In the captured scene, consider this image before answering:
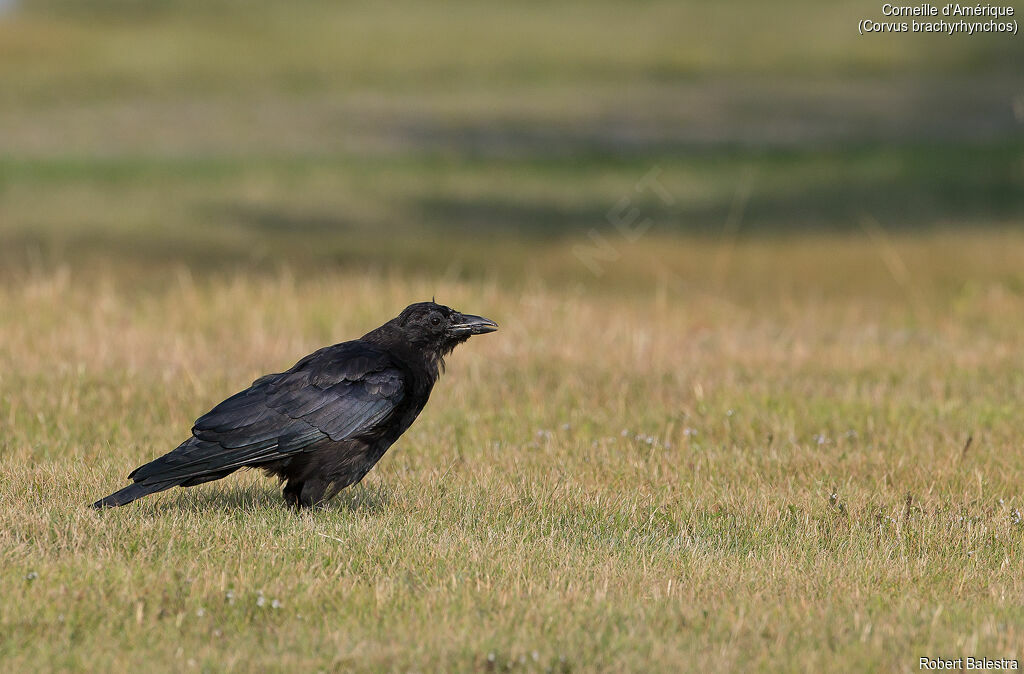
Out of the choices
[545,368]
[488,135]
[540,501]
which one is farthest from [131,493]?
[488,135]

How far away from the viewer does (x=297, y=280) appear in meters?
14.5

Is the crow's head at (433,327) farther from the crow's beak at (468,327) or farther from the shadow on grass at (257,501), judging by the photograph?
the shadow on grass at (257,501)

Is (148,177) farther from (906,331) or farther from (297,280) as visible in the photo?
(906,331)

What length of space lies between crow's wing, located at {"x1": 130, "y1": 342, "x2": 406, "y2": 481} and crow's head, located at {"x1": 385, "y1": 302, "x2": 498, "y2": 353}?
36 cm

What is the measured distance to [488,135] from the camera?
2764cm

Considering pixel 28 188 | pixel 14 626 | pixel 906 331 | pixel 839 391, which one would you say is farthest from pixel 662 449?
pixel 28 188

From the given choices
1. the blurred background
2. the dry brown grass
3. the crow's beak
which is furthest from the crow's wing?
the blurred background

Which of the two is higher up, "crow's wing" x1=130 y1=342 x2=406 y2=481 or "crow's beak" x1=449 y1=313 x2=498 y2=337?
"crow's beak" x1=449 y1=313 x2=498 y2=337

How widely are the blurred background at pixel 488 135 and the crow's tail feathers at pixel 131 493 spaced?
9.66m

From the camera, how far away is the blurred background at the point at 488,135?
18.8 m

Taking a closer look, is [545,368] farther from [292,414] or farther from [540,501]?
[292,414]

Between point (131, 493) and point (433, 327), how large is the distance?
1.88 metres

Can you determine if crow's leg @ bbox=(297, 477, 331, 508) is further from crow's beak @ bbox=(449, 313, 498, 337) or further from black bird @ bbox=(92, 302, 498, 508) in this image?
crow's beak @ bbox=(449, 313, 498, 337)

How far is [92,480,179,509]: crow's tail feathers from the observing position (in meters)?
5.79
